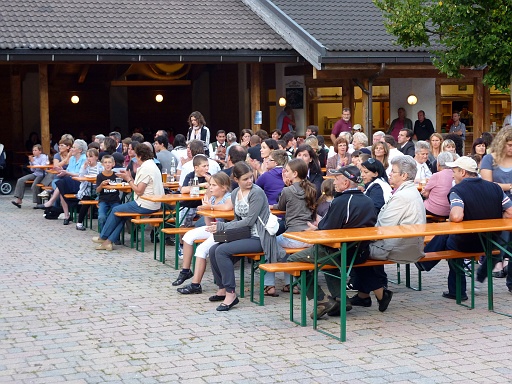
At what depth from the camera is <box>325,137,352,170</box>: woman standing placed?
1313 centimetres

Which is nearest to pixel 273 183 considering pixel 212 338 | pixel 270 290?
pixel 270 290

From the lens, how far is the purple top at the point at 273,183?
10.5 m

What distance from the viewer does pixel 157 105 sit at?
29.5m

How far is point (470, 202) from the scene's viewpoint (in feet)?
28.7

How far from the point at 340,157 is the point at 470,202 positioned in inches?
180

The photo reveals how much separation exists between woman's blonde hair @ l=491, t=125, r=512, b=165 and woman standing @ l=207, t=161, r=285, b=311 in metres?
2.65

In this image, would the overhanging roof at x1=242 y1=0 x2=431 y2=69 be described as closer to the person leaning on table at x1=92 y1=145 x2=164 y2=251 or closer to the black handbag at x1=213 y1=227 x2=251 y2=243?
the person leaning on table at x1=92 y1=145 x2=164 y2=251

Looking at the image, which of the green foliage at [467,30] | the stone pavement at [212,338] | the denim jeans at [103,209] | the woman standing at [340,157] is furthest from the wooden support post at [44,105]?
the stone pavement at [212,338]

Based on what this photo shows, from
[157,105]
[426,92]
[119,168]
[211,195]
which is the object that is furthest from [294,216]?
[157,105]

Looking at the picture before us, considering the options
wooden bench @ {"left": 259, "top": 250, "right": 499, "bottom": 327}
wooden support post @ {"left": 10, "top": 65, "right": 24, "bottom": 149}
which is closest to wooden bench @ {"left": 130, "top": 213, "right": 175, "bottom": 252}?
wooden bench @ {"left": 259, "top": 250, "right": 499, "bottom": 327}

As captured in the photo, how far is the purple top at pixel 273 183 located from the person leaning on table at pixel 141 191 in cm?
204

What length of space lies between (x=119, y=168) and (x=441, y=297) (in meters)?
6.07

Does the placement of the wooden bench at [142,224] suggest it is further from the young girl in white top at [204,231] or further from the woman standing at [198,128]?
the woman standing at [198,128]

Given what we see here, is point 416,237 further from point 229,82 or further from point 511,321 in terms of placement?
point 229,82
